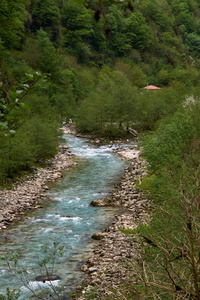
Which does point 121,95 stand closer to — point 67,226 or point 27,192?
point 27,192

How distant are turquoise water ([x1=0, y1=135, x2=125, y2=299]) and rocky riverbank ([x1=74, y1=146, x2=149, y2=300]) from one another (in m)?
0.46

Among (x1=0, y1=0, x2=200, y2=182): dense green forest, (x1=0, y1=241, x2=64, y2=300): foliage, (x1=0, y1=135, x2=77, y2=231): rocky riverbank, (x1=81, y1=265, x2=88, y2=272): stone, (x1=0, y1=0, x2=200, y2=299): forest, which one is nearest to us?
(x1=0, y1=0, x2=200, y2=299): forest

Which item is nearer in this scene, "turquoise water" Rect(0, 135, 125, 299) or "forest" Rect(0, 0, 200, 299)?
"forest" Rect(0, 0, 200, 299)

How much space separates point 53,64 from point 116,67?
1300 inches

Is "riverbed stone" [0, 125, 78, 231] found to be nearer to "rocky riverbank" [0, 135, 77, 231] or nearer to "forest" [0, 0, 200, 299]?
"rocky riverbank" [0, 135, 77, 231]

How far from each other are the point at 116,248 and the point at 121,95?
2896 centimetres

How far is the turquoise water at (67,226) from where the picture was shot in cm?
1044

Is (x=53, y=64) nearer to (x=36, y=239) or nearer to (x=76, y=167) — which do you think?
(x=76, y=167)

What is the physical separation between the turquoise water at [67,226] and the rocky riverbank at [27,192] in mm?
620

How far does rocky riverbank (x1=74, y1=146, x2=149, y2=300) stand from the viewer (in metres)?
8.76

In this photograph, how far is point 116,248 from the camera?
11.9 metres

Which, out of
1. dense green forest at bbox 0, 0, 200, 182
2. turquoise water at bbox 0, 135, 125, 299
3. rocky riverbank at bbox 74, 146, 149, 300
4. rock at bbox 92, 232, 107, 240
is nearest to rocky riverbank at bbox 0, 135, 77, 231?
turquoise water at bbox 0, 135, 125, 299

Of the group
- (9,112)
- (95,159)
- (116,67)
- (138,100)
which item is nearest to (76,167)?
(95,159)

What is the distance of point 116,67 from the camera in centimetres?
7581
